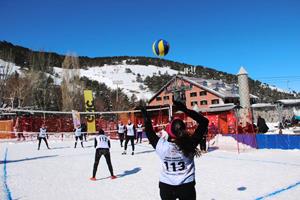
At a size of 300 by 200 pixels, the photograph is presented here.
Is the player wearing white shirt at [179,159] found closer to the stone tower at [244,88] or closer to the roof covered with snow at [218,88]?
the stone tower at [244,88]

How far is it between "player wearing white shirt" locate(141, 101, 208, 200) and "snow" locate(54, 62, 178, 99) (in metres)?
104

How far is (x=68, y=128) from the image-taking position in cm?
3453

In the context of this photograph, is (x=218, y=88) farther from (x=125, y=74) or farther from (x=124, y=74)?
(x=125, y=74)

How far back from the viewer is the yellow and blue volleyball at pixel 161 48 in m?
11.0

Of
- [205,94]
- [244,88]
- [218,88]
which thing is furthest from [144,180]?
[218,88]

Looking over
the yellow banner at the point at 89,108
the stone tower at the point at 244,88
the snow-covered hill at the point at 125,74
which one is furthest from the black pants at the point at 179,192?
the snow-covered hill at the point at 125,74

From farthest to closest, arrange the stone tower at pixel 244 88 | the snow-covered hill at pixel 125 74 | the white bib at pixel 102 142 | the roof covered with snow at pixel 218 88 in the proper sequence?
1. the snow-covered hill at pixel 125 74
2. the roof covered with snow at pixel 218 88
3. the stone tower at pixel 244 88
4. the white bib at pixel 102 142

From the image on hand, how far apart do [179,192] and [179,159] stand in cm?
34

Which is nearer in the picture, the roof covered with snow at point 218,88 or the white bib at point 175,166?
the white bib at point 175,166

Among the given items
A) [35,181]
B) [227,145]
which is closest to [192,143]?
[35,181]

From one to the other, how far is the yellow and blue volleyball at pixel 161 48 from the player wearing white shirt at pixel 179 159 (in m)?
7.83

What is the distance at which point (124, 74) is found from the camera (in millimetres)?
137250

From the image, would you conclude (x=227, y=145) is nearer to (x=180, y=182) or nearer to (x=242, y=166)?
(x=242, y=166)

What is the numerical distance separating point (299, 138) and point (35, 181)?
11.2 meters
